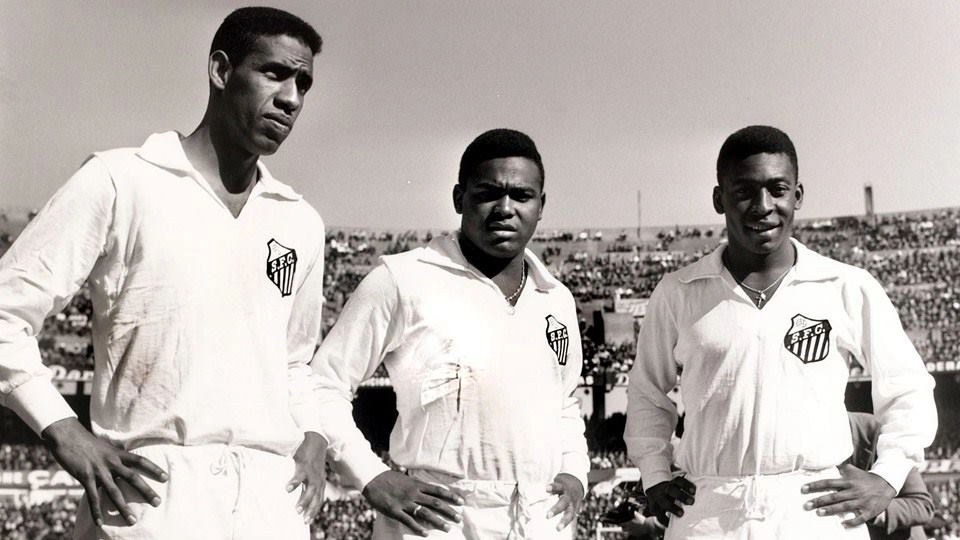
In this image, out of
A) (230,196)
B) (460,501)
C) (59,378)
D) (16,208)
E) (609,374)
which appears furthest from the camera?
(609,374)

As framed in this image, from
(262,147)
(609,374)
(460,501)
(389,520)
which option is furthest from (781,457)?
(609,374)

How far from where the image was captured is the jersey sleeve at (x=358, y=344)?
3980 mm

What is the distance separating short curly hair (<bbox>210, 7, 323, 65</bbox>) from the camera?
3.16 m

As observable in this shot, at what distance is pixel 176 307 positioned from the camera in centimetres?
281

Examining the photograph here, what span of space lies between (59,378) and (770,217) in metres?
24.0

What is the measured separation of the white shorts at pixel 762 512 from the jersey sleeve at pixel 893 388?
260 millimetres

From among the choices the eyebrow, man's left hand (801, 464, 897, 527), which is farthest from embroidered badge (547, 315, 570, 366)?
the eyebrow

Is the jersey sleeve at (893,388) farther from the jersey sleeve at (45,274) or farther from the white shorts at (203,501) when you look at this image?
the jersey sleeve at (45,274)

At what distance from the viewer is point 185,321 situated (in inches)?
111

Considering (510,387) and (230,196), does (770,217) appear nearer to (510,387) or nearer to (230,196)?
(510,387)

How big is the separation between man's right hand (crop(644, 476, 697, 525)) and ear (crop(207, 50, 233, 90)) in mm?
2525

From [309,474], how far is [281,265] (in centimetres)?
69

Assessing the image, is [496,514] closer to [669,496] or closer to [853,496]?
[669,496]

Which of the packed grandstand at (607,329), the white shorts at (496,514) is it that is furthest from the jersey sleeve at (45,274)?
the packed grandstand at (607,329)
